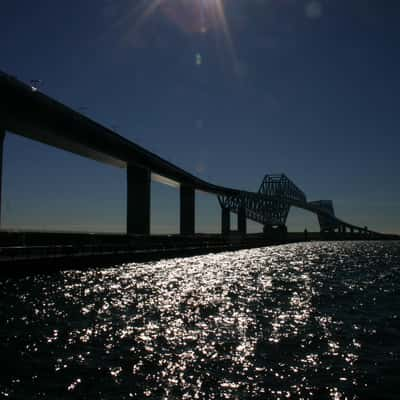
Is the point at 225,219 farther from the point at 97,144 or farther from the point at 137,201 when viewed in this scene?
the point at 97,144

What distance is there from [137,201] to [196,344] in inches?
2647

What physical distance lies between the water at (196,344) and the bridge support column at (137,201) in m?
51.5

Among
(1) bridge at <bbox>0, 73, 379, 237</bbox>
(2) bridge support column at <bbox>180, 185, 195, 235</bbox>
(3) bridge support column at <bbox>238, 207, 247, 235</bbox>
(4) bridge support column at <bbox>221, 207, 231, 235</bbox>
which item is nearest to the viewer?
(1) bridge at <bbox>0, 73, 379, 237</bbox>

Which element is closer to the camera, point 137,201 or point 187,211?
point 137,201

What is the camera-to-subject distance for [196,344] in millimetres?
15516

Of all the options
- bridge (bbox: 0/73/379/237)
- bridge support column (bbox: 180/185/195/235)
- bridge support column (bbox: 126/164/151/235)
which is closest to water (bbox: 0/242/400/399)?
bridge (bbox: 0/73/379/237)

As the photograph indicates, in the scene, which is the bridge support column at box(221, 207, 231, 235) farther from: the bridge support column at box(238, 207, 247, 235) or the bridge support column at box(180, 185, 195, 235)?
the bridge support column at box(180, 185, 195, 235)

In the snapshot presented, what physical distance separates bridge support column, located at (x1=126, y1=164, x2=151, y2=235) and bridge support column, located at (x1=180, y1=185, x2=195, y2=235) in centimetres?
3093

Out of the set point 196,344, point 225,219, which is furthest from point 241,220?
point 196,344

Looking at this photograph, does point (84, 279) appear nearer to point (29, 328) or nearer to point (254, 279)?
point (254, 279)

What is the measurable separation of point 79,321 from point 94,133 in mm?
50210

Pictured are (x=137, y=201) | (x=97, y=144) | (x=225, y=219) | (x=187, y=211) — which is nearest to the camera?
(x=97, y=144)

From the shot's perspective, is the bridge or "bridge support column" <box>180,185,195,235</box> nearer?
the bridge

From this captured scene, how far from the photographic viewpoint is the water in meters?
11.2
